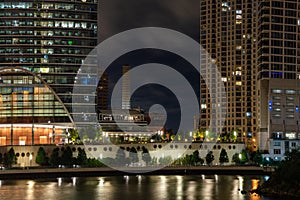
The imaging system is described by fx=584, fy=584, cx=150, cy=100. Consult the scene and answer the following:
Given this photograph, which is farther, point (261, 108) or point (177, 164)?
point (261, 108)

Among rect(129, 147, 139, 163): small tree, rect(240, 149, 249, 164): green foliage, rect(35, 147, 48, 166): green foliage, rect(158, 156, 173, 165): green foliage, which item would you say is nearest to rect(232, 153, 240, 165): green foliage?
rect(240, 149, 249, 164): green foliage

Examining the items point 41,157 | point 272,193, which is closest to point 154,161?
point 41,157

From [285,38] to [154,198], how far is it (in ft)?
287

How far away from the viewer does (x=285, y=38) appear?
15562 centimetres

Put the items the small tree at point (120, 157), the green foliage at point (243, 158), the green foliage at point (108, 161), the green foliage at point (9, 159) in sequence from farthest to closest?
the green foliage at point (243, 158)
the small tree at point (120, 157)
the green foliage at point (108, 161)
the green foliage at point (9, 159)

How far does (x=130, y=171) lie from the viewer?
385 feet

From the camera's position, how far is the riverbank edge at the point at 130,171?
352ft

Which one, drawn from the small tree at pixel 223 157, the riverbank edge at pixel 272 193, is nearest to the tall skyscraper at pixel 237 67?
the small tree at pixel 223 157

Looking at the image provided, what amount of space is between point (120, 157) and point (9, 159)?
2366 centimetres

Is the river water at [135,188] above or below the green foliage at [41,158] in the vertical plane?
below

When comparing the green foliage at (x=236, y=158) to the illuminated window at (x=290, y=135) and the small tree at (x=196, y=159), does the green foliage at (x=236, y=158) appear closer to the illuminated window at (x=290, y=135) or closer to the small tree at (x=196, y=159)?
the small tree at (x=196, y=159)

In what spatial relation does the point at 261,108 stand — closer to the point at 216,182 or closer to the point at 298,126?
the point at 298,126

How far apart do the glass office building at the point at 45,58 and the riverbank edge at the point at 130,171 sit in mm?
31293

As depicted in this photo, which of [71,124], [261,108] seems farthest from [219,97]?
[71,124]
